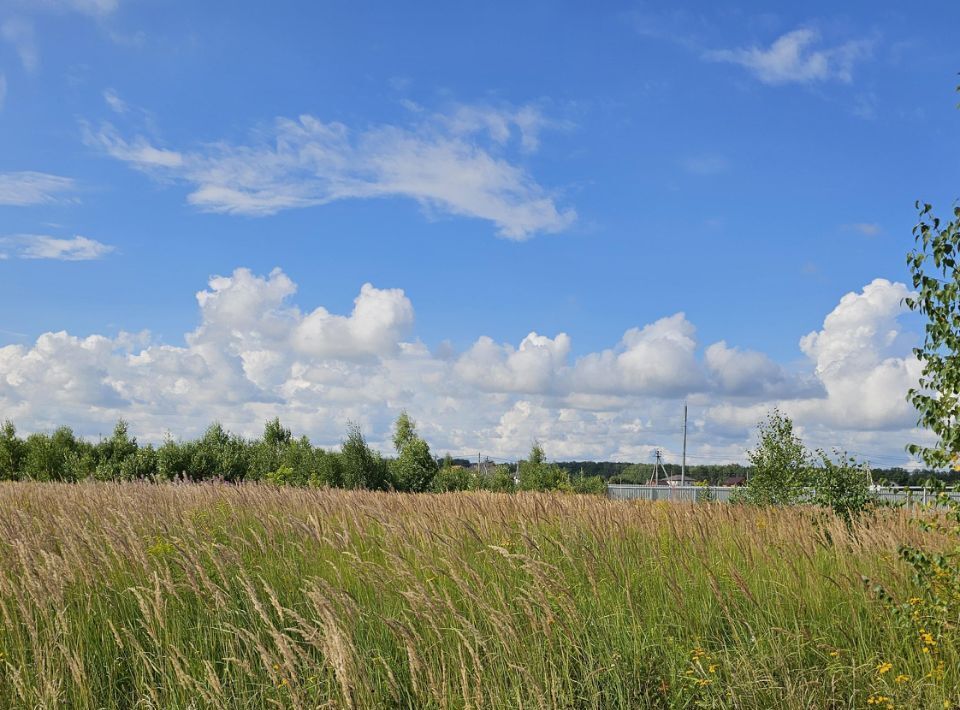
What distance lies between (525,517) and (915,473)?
344cm

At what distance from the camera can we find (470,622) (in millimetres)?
4562

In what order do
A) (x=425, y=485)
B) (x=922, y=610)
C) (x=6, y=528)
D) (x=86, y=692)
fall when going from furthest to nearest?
1. (x=425, y=485)
2. (x=6, y=528)
3. (x=922, y=610)
4. (x=86, y=692)

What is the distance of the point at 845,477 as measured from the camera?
30.7 feet

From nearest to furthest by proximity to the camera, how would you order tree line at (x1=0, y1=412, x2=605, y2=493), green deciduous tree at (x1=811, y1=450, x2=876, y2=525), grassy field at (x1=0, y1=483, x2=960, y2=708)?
1. grassy field at (x1=0, y1=483, x2=960, y2=708)
2. green deciduous tree at (x1=811, y1=450, x2=876, y2=525)
3. tree line at (x1=0, y1=412, x2=605, y2=493)

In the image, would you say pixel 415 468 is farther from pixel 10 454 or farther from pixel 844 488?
pixel 844 488

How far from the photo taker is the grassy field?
4078 mm

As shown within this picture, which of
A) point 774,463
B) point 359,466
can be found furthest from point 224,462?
point 774,463

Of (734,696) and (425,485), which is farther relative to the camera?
(425,485)

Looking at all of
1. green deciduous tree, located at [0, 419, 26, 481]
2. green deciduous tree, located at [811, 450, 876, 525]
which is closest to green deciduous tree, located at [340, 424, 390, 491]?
green deciduous tree, located at [0, 419, 26, 481]

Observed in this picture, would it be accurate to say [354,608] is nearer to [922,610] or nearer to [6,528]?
[922,610]

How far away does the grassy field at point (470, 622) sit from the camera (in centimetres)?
408

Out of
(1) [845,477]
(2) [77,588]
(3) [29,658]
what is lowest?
(3) [29,658]

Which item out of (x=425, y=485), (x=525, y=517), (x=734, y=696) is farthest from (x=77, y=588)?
(x=425, y=485)

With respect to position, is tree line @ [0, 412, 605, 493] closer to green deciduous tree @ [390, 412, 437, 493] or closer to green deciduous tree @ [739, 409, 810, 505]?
green deciduous tree @ [390, 412, 437, 493]
